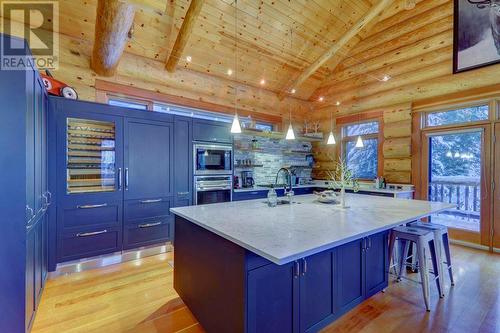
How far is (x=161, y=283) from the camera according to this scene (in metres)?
2.66

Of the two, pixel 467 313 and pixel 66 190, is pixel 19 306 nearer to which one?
pixel 66 190

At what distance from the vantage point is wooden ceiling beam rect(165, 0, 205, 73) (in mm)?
3109

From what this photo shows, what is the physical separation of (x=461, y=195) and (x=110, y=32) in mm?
5728

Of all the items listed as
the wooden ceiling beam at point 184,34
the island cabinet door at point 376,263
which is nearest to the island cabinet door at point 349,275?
the island cabinet door at point 376,263

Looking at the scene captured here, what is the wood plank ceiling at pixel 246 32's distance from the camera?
336 cm

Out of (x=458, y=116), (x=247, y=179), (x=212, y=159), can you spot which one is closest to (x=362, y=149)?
(x=458, y=116)

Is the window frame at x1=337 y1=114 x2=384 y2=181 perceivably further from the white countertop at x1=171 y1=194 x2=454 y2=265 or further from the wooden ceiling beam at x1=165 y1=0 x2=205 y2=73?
the wooden ceiling beam at x1=165 y1=0 x2=205 y2=73

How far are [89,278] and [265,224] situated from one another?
2393 mm

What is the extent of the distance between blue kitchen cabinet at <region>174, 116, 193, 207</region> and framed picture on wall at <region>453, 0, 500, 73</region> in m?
4.32

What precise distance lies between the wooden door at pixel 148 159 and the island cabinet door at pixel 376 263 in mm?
2720

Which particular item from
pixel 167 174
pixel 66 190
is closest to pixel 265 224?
pixel 167 174

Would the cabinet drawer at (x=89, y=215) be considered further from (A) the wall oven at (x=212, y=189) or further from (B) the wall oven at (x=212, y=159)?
(B) the wall oven at (x=212, y=159)

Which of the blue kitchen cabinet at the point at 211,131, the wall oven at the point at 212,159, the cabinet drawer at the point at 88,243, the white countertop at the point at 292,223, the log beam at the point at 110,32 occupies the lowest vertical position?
the cabinet drawer at the point at 88,243
